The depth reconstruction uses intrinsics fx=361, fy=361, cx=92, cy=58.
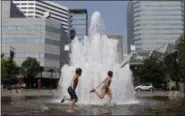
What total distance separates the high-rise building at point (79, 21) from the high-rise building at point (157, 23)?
2961 centimetres

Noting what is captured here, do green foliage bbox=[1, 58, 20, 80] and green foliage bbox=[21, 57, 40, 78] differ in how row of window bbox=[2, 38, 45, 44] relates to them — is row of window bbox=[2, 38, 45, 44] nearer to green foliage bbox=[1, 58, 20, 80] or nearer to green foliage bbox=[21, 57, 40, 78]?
green foliage bbox=[21, 57, 40, 78]

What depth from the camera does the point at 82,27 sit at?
158 m

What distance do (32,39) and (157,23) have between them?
91.5m

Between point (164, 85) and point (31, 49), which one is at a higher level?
point (31, 49)

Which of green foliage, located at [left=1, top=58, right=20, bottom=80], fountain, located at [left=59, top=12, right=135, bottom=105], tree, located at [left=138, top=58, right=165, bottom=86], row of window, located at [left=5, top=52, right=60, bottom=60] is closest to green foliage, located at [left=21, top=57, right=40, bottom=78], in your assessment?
green foliage, located at [left=1, top=58, right=20, bottom=80]

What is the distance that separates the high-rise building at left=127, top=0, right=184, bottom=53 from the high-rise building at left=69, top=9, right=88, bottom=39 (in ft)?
97.2

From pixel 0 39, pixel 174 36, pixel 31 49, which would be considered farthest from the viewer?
pixel 174 36

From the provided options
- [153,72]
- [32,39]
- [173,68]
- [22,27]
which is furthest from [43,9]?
[173,68]

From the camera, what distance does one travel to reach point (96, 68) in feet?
60.3

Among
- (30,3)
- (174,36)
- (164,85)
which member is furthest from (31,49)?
(174,36)

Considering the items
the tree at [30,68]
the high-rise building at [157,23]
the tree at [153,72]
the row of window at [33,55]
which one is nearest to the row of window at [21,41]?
the row of window at [33,55]

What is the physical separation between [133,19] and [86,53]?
535 feet

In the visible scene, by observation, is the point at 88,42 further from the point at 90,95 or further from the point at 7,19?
the point at 7,19

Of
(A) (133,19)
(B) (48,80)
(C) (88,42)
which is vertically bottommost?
(B) (48,80)
